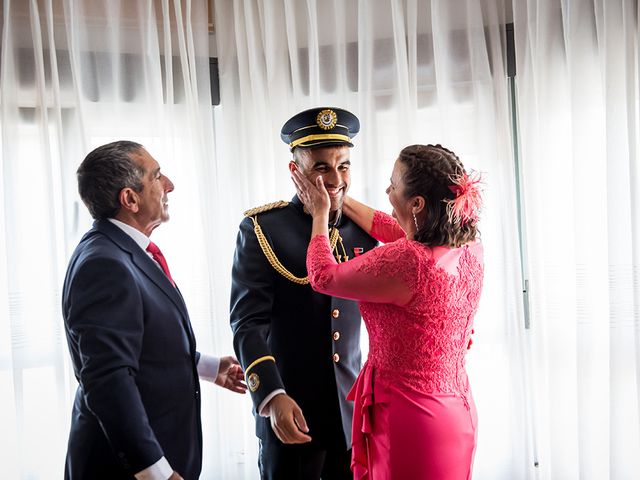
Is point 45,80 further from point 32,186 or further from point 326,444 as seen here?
point 326,444

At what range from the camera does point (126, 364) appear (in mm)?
1388

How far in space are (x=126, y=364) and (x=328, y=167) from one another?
0.78 m

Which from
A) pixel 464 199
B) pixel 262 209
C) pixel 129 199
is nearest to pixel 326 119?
pixel 262 209

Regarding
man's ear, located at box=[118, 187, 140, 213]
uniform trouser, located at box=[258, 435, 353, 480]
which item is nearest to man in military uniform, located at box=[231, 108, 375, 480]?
uniform trouser, located at box=[258, 435, 353, 480]

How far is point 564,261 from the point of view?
2.63 m

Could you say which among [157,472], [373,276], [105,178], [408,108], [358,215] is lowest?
[157,472]

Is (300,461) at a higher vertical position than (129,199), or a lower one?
lower

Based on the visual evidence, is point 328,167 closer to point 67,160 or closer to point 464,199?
point 464,199

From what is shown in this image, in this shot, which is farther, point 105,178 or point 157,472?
point 105,178

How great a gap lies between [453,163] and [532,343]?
1.34 m

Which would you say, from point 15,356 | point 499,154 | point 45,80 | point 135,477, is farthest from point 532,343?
point 45,80

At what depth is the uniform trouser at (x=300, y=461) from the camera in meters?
1.75

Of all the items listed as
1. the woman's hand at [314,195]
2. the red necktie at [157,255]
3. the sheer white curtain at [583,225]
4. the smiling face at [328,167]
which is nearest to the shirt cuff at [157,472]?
the red necktie at [157,255]

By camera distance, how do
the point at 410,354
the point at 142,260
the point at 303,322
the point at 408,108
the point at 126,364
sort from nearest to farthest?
the point at 126,364 < the point at 142,260 < the point at 410,354 < the point at 303,322 < the point at 408,108
